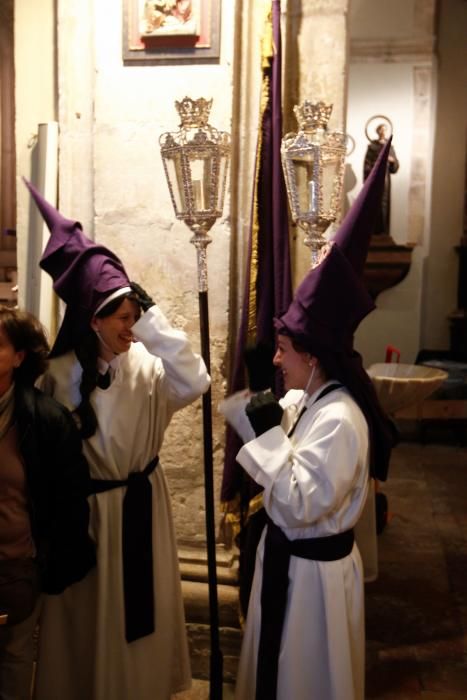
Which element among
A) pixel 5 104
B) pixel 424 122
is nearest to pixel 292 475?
pixel 5 104

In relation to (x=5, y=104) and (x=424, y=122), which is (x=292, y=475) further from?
(x=424, y=122)

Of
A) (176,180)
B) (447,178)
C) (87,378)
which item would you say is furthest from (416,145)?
(87,378)

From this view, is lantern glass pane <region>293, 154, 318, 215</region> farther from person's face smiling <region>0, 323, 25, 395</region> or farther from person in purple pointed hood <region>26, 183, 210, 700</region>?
person's face smiling <region>0, 323, 25, 395</region>

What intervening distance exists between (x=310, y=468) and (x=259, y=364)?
0.47m

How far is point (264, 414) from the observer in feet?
7.53

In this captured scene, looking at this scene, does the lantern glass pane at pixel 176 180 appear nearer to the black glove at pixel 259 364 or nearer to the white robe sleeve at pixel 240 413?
the black glove at pixel 259 364

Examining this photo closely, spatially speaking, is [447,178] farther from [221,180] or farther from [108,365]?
[108,365]

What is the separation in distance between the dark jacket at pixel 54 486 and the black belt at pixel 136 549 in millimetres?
146

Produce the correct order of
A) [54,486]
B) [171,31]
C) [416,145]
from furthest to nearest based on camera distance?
[416,145]
[171,31]
[54,486]

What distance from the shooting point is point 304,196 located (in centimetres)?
252

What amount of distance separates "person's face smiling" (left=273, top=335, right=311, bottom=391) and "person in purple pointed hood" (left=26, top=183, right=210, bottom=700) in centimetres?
34

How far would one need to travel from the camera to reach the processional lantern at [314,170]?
2473 millimetres

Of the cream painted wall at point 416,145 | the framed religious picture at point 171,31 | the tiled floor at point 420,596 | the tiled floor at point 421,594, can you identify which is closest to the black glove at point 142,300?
the framed religious picture at point 171,31

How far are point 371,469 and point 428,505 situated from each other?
3.67 m
